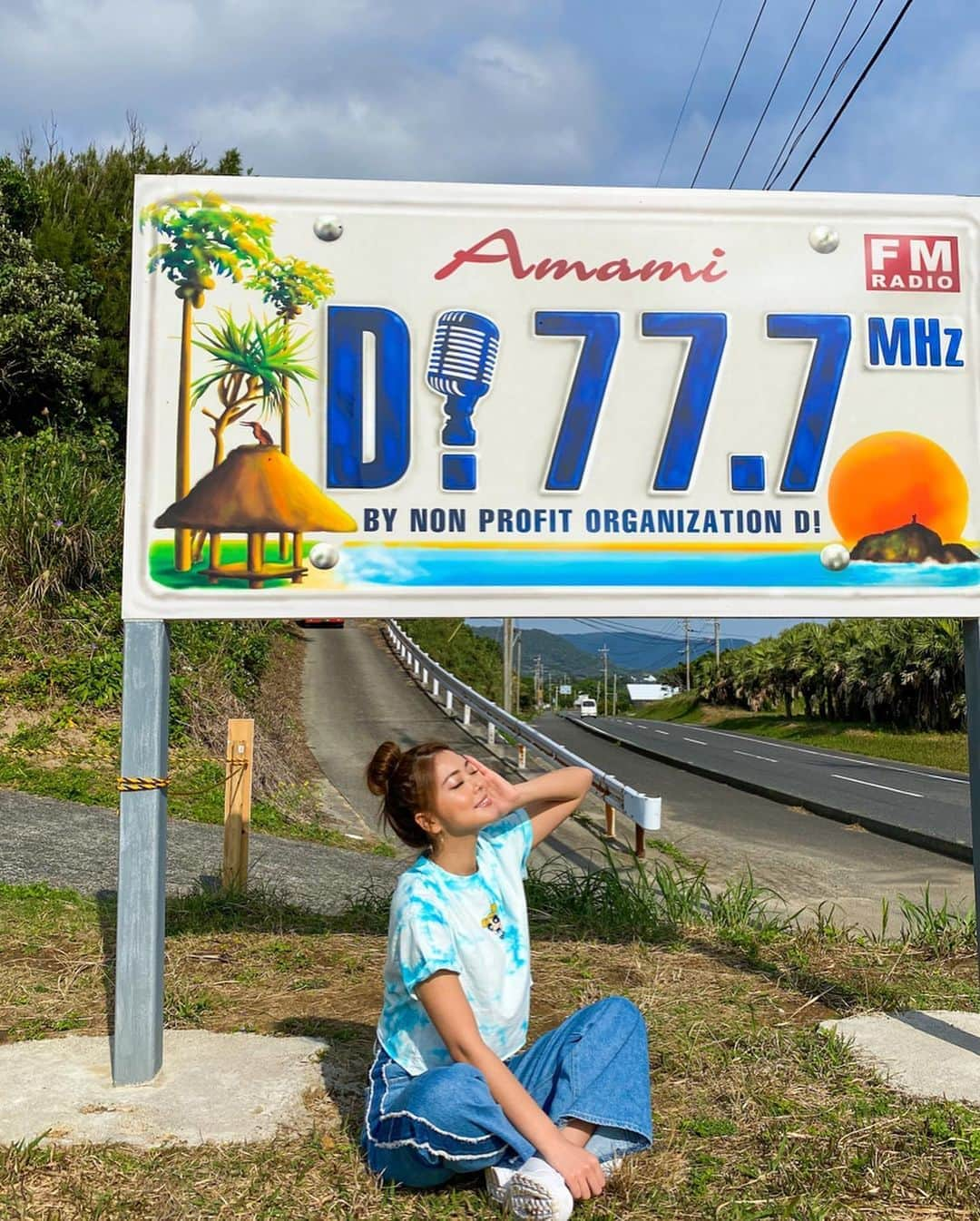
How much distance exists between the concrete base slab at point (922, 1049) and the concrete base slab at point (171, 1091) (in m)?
2.04

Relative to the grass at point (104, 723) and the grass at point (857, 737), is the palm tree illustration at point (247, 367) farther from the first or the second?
the grass at point (857, 737)

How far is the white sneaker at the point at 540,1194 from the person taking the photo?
2625 mm

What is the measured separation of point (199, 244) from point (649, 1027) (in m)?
3.59

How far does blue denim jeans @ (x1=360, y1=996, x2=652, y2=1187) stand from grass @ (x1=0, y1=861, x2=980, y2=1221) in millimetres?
152

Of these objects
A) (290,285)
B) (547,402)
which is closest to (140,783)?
(290,285)

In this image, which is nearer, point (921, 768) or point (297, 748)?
point (297, 748)

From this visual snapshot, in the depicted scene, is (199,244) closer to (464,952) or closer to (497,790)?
(497,790)

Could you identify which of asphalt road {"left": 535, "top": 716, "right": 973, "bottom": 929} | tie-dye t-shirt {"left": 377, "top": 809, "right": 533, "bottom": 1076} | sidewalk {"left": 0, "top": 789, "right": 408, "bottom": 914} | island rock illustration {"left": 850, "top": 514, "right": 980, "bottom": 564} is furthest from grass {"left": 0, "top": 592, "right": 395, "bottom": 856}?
tie-dye t-shirt {"left": 377, "top": 809, "right": 533, "bottom": 1076}

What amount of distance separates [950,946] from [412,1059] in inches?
152

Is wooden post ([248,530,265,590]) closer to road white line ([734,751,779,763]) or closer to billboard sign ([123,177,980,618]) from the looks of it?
billboard sign ([123,177,980,618])

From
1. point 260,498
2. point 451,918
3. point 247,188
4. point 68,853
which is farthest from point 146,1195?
point 68,853

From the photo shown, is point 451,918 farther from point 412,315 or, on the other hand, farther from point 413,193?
point 413,193

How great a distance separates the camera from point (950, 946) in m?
5.80

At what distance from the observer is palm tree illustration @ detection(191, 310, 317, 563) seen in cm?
419
